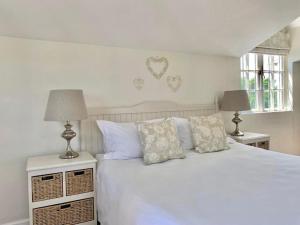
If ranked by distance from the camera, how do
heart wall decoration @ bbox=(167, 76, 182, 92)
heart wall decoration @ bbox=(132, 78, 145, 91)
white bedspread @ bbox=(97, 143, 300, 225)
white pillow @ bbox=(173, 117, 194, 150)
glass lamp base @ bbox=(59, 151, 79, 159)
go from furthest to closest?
heart wall decoration @ bbox=(167, 76, 182, 92) → heart wall decoration @ bbox=(132, 78, 145, 91) → white pillow @ bbox=(173, 117, 194, 150) → glass lamp base @ bbox=(59, 151, 79, 159) → white bedspread @ bbox=(97, 143, 300, 225)

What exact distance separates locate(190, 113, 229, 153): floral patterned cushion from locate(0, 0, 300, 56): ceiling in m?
1.05

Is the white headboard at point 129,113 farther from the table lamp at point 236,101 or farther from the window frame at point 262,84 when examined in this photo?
the window frame at point 262,84

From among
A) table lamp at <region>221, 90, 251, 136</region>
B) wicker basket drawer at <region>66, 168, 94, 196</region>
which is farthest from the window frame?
wicker basket drawer at <region>66, 168, 94, 196</region>

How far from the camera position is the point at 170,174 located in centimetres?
193

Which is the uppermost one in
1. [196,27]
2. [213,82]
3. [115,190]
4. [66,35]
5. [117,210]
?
[196,27]

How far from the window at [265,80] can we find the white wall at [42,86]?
1.55 m

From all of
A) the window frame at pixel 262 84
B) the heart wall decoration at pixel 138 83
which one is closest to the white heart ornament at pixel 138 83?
the heart wall decoration at pixel 138 83

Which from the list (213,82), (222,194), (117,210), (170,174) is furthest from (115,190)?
(213,82)

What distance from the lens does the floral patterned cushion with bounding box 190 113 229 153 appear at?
8.70ft

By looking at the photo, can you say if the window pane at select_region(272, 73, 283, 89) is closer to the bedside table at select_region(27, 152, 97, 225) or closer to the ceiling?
the ceiling

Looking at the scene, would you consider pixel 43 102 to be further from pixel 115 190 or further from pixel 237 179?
pixel 237 179

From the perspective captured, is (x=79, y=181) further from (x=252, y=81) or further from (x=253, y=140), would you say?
(x=252, y=81)

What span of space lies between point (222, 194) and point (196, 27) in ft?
6.68

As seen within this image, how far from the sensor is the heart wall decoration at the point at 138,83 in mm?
3001
